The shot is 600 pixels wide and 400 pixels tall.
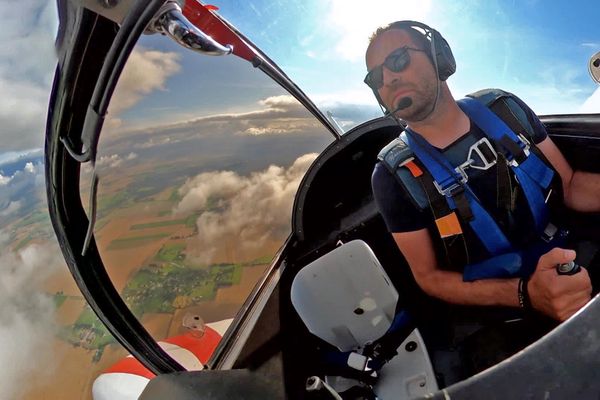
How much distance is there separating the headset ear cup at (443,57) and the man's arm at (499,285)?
619 millimetres

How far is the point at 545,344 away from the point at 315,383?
0.28 m

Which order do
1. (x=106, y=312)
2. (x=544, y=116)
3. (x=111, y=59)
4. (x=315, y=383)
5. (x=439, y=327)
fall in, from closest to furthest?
(x=315, y=383)
(x=111, y=59)
(x=106, y=312)
(x=439, y=327)
(x=544, y=116)

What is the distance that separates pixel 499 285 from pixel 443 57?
0.85 metres

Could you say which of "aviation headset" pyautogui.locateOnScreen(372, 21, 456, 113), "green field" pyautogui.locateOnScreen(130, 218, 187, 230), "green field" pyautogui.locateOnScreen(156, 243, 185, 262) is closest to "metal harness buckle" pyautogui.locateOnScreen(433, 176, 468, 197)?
"aviation headset" pyautogui.locateOnScreen(372, 21, 456, 113)

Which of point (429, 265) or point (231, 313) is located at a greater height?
point (231, 313)

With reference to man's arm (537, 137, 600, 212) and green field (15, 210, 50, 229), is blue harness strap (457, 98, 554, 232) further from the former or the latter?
green field (15, 210, 50, 229)

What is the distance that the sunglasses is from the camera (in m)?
1.53

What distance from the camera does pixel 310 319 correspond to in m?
1.29

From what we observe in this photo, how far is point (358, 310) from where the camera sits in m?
1.28

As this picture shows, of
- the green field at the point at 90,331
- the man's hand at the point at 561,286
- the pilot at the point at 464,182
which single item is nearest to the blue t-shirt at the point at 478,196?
the pilot at the point at 464,182

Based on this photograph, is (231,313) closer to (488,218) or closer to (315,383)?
(488,218)

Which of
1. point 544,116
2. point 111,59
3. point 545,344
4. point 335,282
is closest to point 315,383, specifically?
point 545,344

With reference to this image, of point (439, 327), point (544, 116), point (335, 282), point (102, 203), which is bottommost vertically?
point (439, 327)

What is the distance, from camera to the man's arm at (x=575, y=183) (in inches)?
58.4
